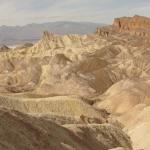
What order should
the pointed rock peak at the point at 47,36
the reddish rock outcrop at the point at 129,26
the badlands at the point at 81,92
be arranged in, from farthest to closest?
the pointed rock peak at the point at 47,36 → the reddish rock outcrop at the point at 129,26 → the badlands at the point at 81,92

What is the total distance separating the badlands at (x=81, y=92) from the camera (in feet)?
90.3

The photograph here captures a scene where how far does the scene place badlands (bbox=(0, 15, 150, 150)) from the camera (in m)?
27.5

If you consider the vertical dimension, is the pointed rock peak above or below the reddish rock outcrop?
below

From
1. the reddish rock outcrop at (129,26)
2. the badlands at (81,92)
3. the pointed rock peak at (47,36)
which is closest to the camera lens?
the badlands at (81,92)

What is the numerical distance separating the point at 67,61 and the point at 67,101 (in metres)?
31.6

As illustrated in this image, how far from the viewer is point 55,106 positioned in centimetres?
5391

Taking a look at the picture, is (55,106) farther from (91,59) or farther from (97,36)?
(97,36)

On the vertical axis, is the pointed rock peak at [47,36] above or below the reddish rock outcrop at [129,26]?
below

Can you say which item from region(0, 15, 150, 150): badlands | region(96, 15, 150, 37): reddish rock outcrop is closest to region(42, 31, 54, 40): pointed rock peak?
region(0, 15, 150, 150): badlands

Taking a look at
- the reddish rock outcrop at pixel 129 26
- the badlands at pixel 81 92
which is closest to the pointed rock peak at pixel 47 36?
the badlands at pixel 81 92

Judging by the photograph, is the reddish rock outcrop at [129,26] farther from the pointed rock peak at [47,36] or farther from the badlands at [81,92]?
the pointed rock peak at [47,36]

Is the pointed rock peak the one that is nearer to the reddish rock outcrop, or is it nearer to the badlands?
the badlands

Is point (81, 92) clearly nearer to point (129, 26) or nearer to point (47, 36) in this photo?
point (129, 26)

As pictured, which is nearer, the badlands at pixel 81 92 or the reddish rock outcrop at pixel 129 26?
the badlands at pixel 81 92
